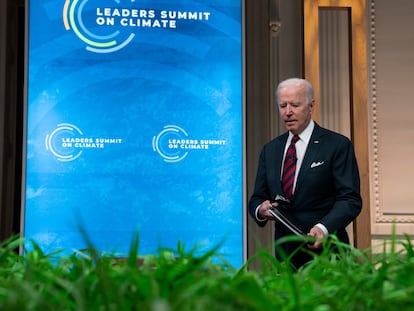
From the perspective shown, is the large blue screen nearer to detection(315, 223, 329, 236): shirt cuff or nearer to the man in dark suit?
the man in dark suit

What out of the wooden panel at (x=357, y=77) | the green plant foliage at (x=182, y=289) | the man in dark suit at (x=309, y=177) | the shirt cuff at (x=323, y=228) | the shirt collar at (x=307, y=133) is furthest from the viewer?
the wooden panel at (x=357, y=77)

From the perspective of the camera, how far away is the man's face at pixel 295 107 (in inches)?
113

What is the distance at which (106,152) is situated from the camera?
4.36 m

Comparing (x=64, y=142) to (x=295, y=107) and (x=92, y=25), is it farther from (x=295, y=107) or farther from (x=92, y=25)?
(x=295, y=107)

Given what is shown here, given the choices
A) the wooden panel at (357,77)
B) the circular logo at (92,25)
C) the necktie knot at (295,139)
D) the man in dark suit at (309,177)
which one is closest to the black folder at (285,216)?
the man in dark suit at (309,177)

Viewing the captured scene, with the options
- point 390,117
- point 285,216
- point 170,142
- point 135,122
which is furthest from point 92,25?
point 390,117

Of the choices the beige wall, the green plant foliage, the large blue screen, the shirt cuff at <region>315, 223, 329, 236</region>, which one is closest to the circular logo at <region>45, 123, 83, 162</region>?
the large blue screen

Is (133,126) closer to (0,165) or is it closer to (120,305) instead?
(0,165)

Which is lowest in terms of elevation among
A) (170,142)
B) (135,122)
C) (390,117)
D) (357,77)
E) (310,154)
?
(310,154)

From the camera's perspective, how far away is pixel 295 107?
2893mm

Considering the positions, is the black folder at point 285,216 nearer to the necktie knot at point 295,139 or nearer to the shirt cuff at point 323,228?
the shirt cuff at point 323,228

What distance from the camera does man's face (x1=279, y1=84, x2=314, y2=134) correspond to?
288cm

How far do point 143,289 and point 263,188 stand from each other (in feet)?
8.25

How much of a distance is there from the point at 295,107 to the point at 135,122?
5.64ft
